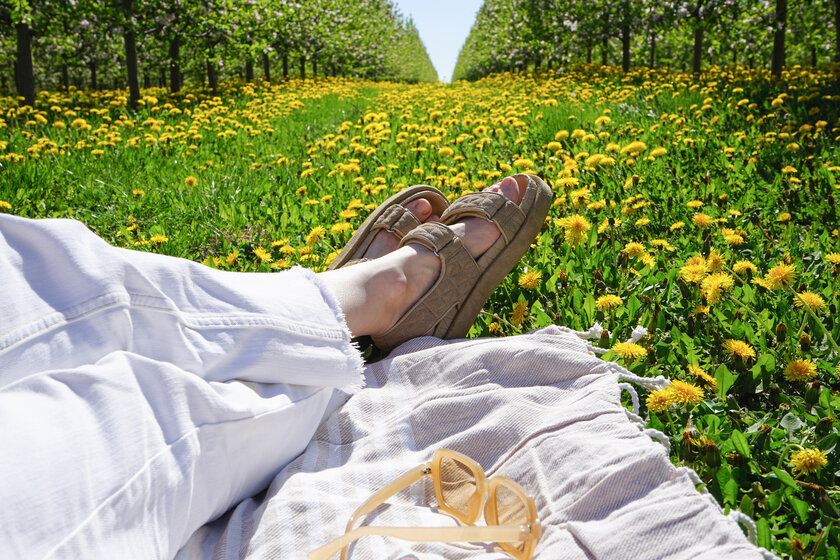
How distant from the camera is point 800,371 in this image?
136 centimetres

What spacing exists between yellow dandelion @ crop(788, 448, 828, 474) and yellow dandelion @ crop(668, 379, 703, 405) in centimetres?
20

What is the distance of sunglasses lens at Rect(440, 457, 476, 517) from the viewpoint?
0.95m

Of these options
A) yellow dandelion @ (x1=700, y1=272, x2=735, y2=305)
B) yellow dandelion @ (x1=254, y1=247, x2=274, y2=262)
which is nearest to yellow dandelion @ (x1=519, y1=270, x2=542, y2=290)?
yellow dandelion @ (x1=700, y1=272, x2=735, y2=305)

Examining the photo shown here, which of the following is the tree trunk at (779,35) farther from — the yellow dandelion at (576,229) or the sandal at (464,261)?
the sandal at (464,261)

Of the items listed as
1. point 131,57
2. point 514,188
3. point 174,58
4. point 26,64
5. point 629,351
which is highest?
point 174,58

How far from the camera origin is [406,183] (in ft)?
10.2

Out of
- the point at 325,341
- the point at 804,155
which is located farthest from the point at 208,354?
the point at 804,155

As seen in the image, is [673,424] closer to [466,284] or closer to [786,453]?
[786,453]

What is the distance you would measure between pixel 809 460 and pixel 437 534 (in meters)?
0.74

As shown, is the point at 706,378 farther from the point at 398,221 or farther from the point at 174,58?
the point at 174,58

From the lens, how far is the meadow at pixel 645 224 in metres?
1.23

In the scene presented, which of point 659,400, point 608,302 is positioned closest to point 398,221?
point 608,302

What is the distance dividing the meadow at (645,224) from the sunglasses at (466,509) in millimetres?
385

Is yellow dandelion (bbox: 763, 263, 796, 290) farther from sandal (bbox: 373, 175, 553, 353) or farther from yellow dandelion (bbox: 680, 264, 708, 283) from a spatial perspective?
sandal (bbox: 373, 175, 553, 353)
